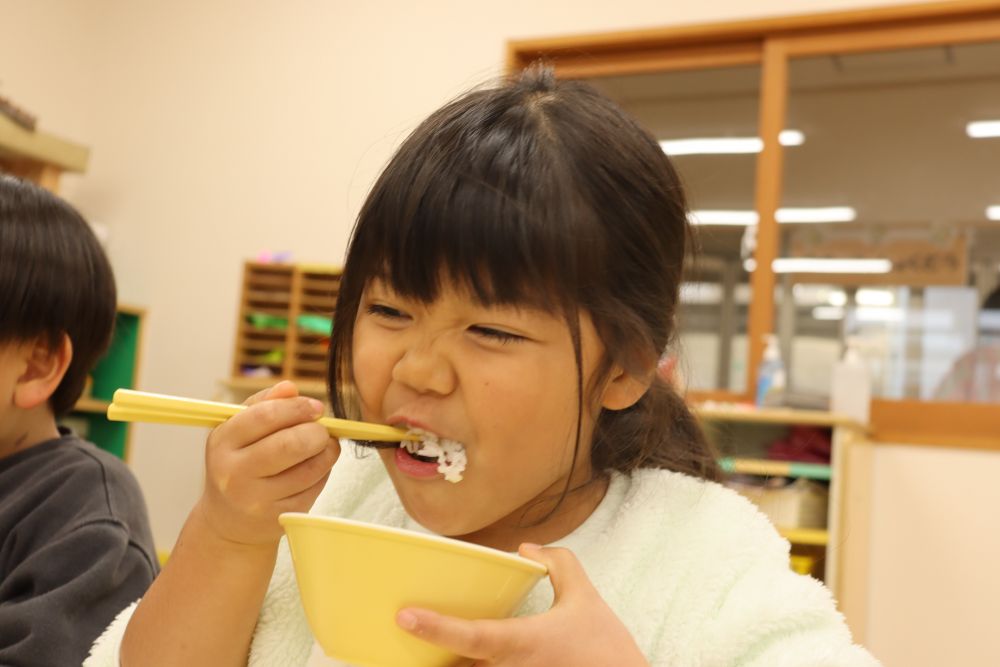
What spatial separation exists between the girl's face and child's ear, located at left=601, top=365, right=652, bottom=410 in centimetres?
5

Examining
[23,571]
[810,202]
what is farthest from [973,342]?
[23,571]

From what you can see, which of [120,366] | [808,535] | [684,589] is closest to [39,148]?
[120,366]

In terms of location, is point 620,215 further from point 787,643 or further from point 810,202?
point 810,202

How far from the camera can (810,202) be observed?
3.18 m

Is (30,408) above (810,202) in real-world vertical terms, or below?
below

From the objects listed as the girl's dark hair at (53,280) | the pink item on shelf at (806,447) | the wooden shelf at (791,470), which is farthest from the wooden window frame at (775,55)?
the girl's dark hair at (53,280)

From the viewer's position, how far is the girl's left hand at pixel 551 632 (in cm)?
51

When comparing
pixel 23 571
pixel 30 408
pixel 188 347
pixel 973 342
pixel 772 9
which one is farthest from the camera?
pixel 188 347

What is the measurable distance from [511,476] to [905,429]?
2.54m

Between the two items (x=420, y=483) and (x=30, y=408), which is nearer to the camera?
(x=420, y=483)

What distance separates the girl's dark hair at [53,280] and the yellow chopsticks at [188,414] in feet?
1.62

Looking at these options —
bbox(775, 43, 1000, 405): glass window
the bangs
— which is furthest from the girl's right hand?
bbox(775, 43, 1000, 405): glass window

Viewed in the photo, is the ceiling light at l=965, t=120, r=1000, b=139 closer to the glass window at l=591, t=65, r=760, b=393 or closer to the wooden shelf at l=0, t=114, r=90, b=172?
the glass window at l=591, t=65, r=760, b=393

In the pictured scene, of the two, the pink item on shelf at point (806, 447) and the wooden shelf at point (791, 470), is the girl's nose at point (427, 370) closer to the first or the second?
the wooden shelf at point (791, 470)
